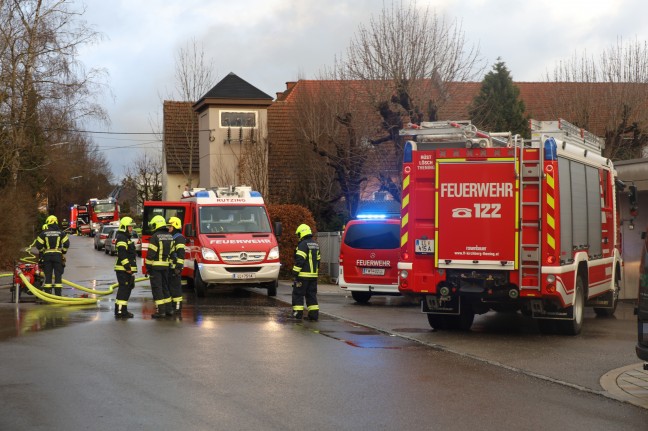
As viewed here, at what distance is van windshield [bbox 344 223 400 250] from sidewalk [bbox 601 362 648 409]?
8.43 m

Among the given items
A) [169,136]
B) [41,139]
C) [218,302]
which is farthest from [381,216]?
[169,136]

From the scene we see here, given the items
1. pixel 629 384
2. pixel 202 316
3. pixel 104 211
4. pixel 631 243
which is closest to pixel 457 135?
pixel 629 384

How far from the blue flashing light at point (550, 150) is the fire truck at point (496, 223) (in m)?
0.01

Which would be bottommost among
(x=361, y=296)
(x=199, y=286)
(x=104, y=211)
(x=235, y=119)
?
(x=361, y=296)

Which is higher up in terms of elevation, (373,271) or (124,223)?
(124,223)

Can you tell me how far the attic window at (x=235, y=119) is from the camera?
4866cm

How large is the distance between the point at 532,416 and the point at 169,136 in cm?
4893

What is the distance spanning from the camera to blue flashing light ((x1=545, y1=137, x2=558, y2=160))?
1238cm

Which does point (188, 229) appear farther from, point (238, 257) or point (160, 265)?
point (160, 265)

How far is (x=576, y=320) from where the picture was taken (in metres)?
13.5

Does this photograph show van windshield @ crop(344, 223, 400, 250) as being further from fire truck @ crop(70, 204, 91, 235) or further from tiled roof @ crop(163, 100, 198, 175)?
fire truck @ crop(70, 204, 91, 235)

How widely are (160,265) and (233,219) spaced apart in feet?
18.4

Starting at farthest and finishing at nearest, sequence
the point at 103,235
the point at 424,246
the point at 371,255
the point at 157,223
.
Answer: the point at 103,235 → the point at 371,255 → the point at 157,223 → the point at 424,246

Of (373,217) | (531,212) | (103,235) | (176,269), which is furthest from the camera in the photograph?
(103,235)
